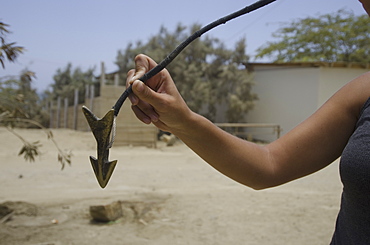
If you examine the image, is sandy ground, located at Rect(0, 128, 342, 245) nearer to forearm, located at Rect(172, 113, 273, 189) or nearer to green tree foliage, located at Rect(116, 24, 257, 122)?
forearm, located at Rect(172, 113, 273, 189)

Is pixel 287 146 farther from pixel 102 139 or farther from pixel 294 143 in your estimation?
pixel 102 139

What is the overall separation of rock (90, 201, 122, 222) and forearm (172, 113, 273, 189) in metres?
3.28

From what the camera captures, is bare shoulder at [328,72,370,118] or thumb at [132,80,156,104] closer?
thumb at [132,80,156,104]

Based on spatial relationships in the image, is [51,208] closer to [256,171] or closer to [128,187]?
[128,187]

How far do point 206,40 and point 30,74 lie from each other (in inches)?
550

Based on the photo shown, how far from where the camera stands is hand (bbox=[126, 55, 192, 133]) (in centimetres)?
90

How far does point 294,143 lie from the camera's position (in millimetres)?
1278

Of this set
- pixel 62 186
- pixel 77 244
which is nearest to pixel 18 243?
pixel 77 244

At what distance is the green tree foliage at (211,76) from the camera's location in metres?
16.3

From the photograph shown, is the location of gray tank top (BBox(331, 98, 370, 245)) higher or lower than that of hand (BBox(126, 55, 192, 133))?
lower

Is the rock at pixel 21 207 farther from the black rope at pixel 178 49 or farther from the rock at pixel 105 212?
the black rope at pixel 178 49

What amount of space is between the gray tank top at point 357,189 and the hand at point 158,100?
1.37 ft

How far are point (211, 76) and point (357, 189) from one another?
16711 mm

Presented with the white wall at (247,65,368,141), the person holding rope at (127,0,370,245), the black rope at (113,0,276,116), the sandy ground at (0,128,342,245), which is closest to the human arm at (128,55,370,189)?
the person holding rope at (127,0,370,245)
